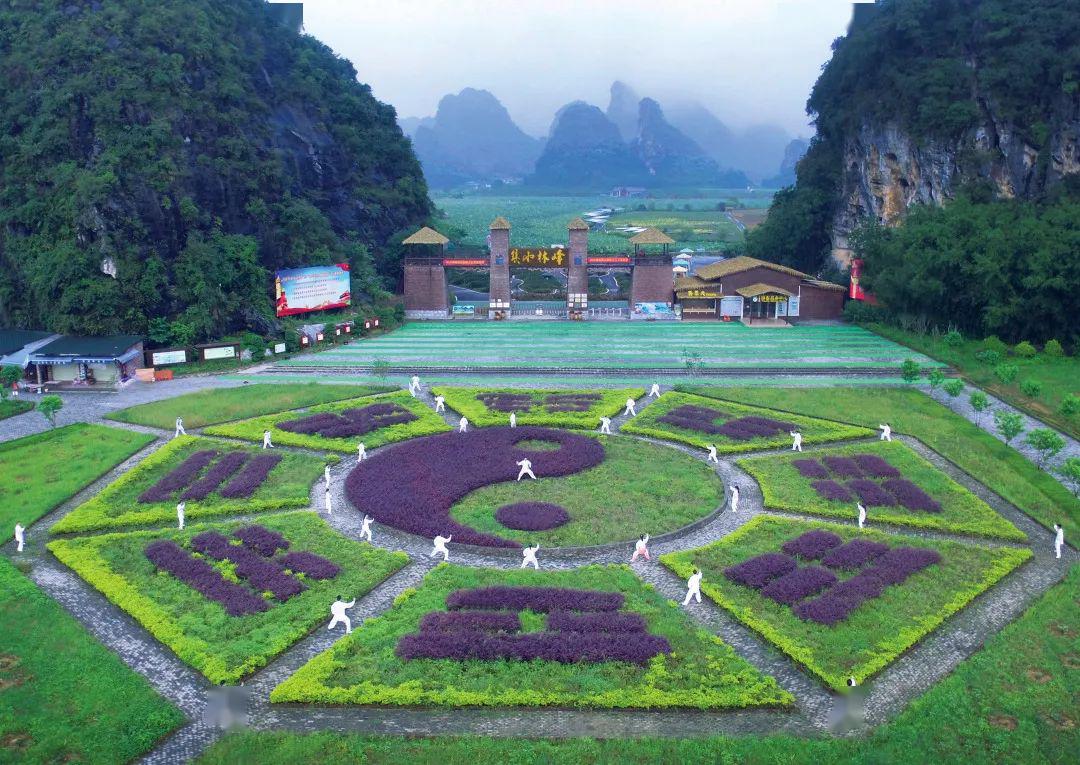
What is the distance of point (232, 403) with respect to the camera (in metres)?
40.7

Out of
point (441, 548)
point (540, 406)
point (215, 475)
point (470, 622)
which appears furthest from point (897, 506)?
point (215, 475)

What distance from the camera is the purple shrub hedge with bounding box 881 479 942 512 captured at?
27.8 meters

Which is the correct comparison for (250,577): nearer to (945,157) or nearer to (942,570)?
(942,570)

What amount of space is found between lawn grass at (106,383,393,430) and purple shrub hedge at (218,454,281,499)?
6.52 metres

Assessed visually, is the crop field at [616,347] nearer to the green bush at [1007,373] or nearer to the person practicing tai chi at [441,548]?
the green bush at [1007,373]

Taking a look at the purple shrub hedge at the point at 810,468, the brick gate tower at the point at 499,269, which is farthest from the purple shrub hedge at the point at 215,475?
the brick gate tower at the point at 499,269

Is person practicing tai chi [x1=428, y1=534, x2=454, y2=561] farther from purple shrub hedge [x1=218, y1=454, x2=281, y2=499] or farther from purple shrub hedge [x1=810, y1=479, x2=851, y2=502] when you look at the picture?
purple shrub hedge [x1=810, y1=479, x2=851, y2=502]

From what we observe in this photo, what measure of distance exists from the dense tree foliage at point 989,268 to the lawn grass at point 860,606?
3024 cm

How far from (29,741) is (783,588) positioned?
16706 mm

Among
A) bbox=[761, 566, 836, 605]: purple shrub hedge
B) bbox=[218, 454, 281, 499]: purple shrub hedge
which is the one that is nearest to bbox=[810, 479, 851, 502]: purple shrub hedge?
bbox=[761, 566, 836, 605]: purple shrub hedge

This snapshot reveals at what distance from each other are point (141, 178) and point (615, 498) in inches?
1516

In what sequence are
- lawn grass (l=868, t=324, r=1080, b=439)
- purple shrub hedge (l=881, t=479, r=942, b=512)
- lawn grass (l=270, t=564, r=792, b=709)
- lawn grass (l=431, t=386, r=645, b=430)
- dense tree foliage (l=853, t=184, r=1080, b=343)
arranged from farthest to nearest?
dense tree foliage (l=853, t=184, r=1080, b=343) → lawn grass (l=868, t=324, r=1080, b=439) → lawn grass (l=431, t=386, r=645, b=430) → purple shrub hedge (l=881, t=479, r=942, b=512) → lawn grass (l=270, t=564, r=792, b=709)

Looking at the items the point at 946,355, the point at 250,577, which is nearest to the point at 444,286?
the point at 946,355

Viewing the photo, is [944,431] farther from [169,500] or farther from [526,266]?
[526,266]
